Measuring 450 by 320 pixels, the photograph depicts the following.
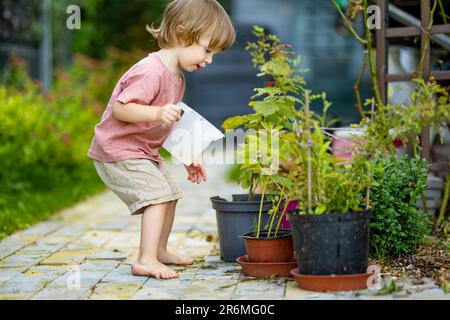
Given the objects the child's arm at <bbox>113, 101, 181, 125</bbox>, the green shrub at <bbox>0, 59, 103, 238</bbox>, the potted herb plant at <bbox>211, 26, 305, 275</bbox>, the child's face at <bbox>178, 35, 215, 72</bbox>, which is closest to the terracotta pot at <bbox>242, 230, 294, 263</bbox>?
the potted herb plant at <bbox>211, 26, 305, 275</bbox>

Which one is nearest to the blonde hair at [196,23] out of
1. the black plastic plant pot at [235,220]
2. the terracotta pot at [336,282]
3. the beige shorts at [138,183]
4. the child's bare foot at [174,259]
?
the beige shorts at [138,183]

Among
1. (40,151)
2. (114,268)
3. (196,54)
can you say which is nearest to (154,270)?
(114,268)

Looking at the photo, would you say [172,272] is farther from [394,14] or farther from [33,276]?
[394,14]

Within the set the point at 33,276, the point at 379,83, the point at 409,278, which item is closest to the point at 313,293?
the point at 409,278

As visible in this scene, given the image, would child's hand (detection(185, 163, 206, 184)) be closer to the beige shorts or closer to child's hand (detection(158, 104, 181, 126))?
the beige shorts

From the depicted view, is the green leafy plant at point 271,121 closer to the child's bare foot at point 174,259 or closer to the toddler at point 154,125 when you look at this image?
the toddler at point 154,125

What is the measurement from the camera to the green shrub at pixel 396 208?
3.43 m

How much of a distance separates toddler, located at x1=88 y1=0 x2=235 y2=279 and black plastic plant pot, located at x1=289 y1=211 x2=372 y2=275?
70 centimetres

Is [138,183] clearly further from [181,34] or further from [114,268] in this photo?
[181,34]

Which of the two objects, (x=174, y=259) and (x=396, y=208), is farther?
(x=174, y=259)

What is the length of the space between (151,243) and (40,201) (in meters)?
2.57

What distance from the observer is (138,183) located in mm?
3527

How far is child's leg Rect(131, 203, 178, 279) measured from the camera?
11.2 feet
